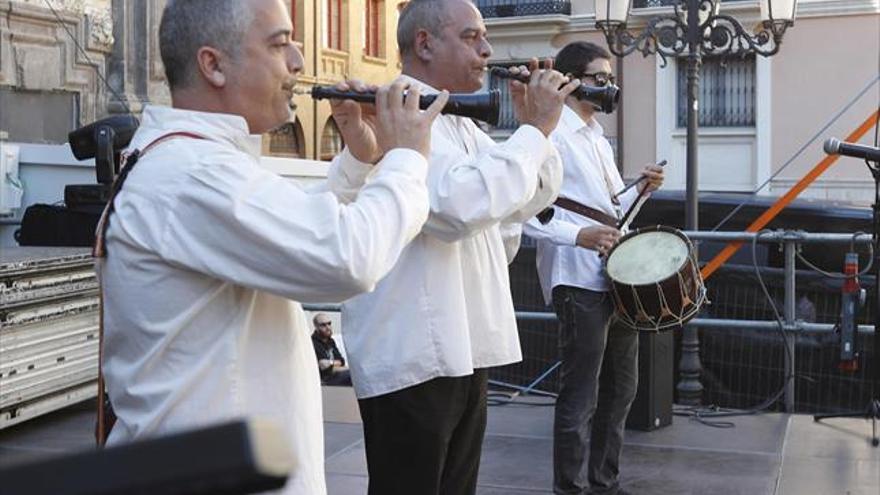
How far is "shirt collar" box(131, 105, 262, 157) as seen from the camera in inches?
84.0

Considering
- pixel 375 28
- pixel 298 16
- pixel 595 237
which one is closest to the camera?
pixel 595 237

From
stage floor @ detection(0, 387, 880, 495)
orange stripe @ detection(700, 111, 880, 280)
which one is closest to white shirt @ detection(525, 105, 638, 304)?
stage floor @ detection(0, 387, 880, 495)

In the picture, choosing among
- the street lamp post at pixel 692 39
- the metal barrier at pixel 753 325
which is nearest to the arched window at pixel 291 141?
the street lamp post at pixel 692 39

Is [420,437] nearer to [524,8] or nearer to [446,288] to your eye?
[446,288]

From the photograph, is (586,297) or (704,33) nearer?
(586,297)

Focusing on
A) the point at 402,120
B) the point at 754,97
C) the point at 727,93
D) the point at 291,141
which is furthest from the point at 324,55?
the point at 402,120

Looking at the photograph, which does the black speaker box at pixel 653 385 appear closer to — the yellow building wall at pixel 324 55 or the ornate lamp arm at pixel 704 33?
the ornate lamp arm at pixel 704 33

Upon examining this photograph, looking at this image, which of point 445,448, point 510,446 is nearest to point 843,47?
point 510,446

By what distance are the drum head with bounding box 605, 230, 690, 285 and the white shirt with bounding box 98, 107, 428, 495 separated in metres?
2.77

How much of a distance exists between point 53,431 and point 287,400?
4.87 meters

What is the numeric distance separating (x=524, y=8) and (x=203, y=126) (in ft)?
80.6

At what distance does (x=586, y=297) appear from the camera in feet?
A: 16.0

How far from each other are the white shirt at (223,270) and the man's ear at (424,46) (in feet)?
4.45

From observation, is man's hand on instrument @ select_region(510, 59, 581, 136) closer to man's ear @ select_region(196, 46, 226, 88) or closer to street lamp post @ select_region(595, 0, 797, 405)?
man's ear @ select_region(196, 46, 226, 88)
